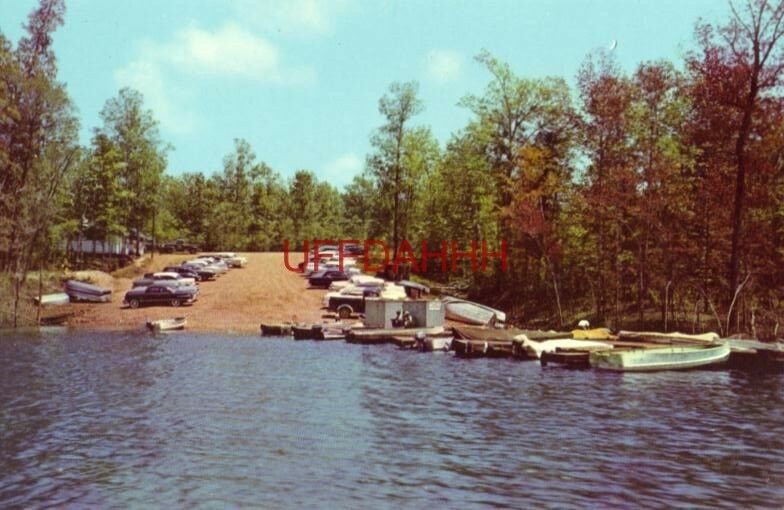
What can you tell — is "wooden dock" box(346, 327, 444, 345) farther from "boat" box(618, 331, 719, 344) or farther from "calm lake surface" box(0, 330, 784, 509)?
"boat" box(618, 331, 719, 344)

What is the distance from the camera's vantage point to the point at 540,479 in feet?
69.8

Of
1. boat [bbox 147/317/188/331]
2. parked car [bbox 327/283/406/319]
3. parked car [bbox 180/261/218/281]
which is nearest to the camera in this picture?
boat [bbox 147/317/188/331]

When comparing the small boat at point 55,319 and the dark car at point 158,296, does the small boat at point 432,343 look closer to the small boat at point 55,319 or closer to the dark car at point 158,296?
the dark car at point 158,296

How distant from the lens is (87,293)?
73.0 m

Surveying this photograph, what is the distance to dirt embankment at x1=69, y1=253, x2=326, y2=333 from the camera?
6594cm

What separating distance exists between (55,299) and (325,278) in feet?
86.4

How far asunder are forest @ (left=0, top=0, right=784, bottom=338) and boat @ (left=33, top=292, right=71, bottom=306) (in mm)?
2475

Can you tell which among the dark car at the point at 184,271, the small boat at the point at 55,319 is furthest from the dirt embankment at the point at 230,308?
the dark car at the point at 184,271

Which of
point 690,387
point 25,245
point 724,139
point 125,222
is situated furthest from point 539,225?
point 125,222

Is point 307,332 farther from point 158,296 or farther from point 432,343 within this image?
point 158,296

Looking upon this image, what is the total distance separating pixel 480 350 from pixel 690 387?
15.0 m

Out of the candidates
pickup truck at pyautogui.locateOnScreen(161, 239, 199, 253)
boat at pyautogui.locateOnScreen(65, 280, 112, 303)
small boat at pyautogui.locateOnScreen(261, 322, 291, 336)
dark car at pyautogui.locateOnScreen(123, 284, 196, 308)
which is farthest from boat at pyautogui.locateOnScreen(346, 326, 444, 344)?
pickup truck at pyautogui.locateOnScreen(161, 239, 199, 253)

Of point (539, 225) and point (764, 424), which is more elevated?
point (539, 225)

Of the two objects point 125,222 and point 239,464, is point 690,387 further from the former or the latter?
point 125,222
